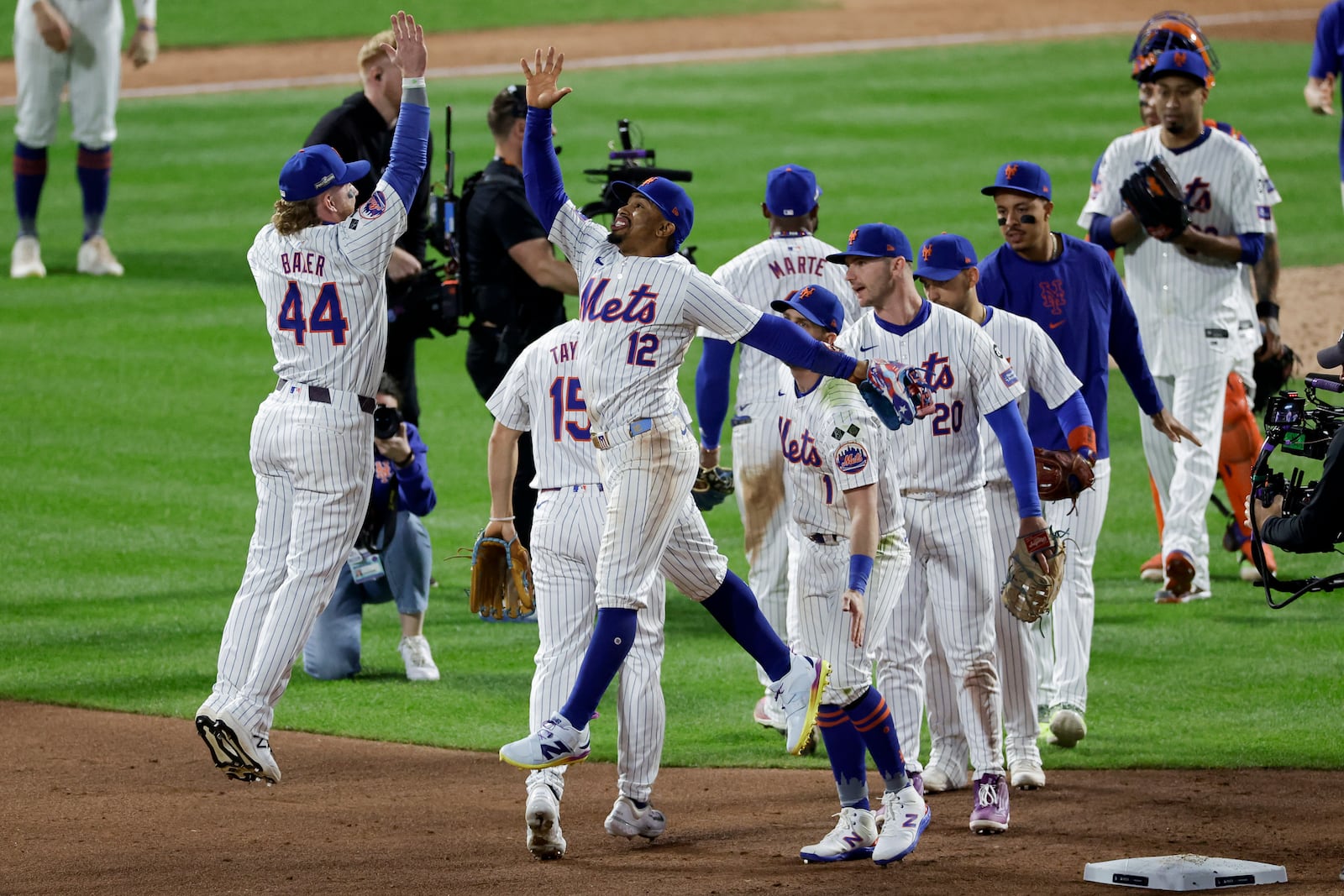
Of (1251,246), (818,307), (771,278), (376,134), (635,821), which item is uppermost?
→ (376,134)

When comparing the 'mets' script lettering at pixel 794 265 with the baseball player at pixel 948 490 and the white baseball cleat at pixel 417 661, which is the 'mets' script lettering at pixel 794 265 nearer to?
the baseball player at pixel 948 490

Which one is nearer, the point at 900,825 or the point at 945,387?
the point at 900,825

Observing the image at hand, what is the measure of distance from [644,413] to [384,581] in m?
2.98

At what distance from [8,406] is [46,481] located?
62.1 inches

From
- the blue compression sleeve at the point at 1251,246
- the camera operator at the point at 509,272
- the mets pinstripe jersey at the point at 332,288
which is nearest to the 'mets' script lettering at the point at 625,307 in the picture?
the mets pinstripe jersey at the point at 332,288

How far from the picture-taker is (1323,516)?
17.2 ft

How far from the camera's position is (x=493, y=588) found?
20.6ft

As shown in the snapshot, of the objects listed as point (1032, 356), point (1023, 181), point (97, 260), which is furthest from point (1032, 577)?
point (97, 260)

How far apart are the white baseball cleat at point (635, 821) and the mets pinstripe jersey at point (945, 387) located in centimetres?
137

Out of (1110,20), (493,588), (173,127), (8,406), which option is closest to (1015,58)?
(1110,20)

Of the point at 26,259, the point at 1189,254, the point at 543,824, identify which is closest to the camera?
the point at 543,824

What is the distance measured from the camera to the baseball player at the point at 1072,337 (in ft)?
23.1

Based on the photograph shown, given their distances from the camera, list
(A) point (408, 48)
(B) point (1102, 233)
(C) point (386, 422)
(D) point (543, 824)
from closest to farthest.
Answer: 1. (D) point (543, 824)
2. (A) point (408, 48)
3. (C) point (386, 422)
4. (B) point (1102, 233)

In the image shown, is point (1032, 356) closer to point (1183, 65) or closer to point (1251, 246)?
point (1183, 65)
